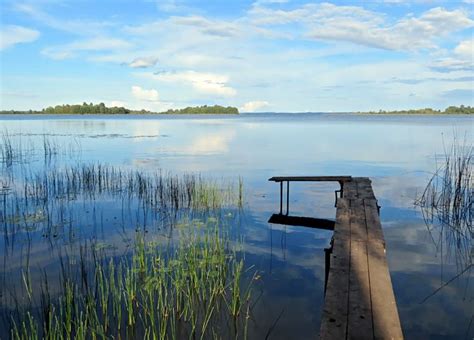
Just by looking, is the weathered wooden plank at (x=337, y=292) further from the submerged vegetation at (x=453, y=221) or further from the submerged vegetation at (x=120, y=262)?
the submerged vegetation at (x=453, y=221)

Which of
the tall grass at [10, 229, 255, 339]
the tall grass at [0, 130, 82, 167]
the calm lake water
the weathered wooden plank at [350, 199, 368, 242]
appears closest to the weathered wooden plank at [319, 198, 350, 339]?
the weathered wooden plank at [350, 199, 368, 242]

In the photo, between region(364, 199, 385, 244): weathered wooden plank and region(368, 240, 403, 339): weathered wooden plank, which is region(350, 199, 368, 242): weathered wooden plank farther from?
region(368, 240, 403, 339): weathered wooden plank

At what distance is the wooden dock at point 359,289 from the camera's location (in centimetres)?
320

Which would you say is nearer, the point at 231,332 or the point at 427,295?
the point at 231,332

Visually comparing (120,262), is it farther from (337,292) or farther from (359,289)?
(359,289)

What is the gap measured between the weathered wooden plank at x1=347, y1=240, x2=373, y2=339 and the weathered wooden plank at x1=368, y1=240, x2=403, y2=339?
5 cm

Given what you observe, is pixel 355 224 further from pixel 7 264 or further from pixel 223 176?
pixel 223 176

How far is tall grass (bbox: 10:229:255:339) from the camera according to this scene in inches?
185

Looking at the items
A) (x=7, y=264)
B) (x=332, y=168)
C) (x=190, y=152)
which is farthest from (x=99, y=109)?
(x=7, y=264)

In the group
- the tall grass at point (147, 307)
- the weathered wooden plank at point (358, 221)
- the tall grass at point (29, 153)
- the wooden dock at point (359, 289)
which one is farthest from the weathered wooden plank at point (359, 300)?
the tall grass at point (29, 153)

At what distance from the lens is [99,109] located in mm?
142250

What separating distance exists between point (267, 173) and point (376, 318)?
1486cm

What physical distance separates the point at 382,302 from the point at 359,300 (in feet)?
0.66

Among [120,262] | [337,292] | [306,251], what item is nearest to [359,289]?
[337,292]
